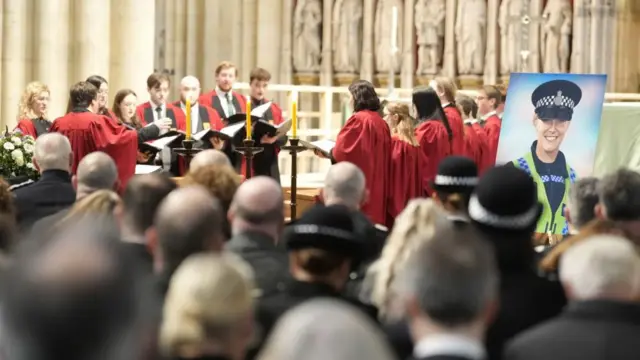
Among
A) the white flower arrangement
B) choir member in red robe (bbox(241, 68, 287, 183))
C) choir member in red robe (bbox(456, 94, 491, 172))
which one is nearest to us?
the white flower arrangement

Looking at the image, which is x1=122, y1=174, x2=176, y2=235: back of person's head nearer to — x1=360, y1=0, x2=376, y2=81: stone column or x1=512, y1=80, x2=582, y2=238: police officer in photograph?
x1=512, y1=80, x2=582, y2=238: police officer in photograph

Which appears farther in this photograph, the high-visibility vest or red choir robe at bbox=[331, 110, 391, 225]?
red choir robe at bbox=[331, 110, 391, 225]

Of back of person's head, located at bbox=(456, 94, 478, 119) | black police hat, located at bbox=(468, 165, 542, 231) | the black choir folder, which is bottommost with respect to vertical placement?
the black choir folder

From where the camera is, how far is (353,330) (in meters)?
1.59

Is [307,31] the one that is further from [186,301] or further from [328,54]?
[186,301]

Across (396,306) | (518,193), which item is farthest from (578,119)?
(396,306)

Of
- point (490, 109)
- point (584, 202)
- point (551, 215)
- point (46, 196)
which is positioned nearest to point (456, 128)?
point (490, 109)

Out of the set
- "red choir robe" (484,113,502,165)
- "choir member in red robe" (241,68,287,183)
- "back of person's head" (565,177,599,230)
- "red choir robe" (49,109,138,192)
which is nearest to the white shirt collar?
"back of person's head" (565,177,599,230)

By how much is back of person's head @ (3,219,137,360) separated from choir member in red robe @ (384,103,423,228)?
787 centimetres

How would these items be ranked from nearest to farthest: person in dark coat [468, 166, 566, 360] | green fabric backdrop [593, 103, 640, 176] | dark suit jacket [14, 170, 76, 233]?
person in dark coat [468, 166, 566, 360], dark suit jacket [14, 170, 76, 233], green fabric backdrop [593, 103, 640, 176]

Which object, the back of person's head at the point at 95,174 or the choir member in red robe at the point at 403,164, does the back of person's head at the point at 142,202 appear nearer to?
the back of person's head at the point at 95,174

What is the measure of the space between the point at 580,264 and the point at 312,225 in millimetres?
819

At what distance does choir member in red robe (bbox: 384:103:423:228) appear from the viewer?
30.1 feet

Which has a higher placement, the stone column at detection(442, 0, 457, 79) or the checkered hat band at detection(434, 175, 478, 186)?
the stone column at detection(442, 0, 457, 79)
